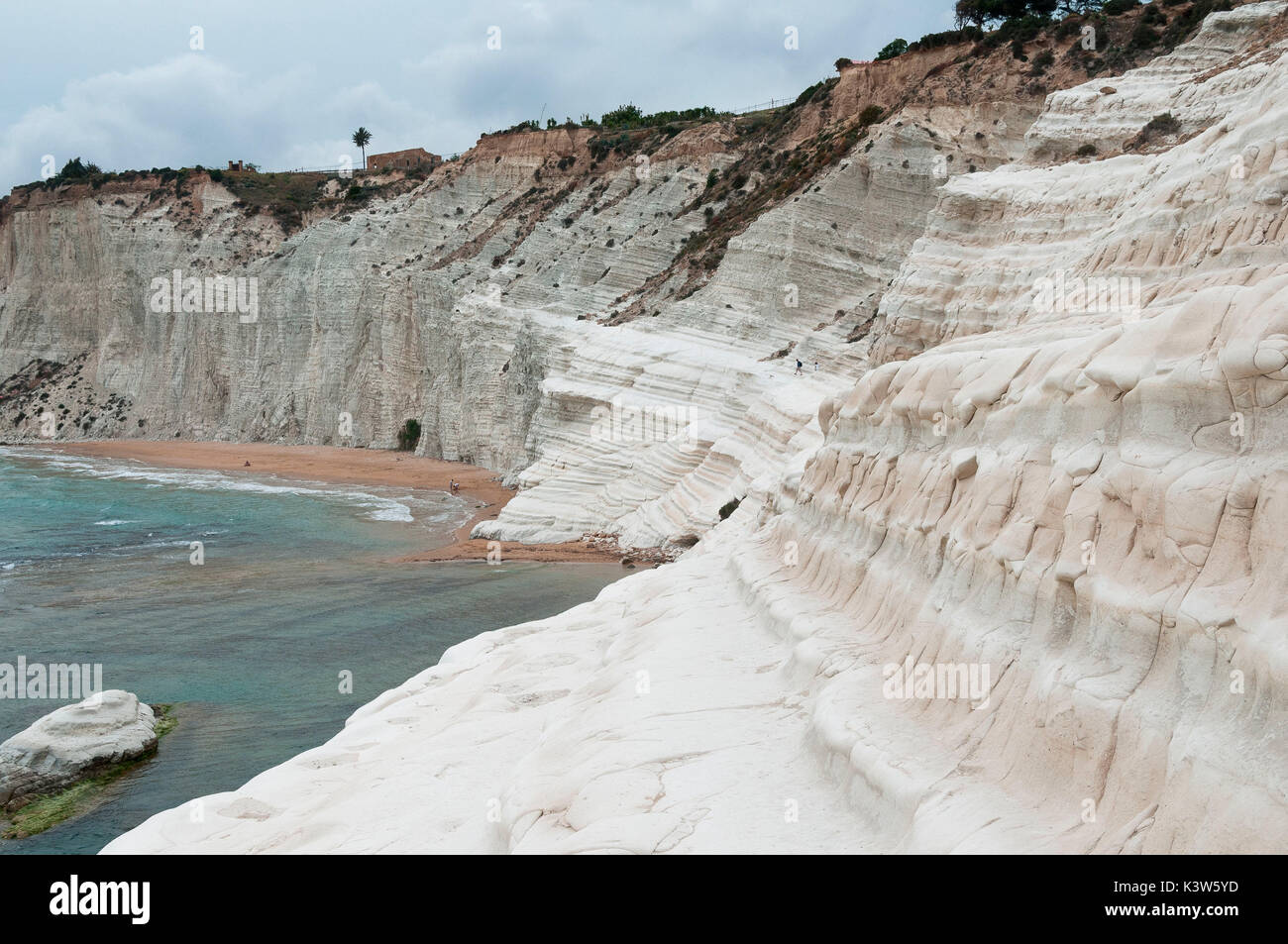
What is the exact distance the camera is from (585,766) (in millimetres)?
6488

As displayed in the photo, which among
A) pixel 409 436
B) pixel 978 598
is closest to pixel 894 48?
pixel 409 436

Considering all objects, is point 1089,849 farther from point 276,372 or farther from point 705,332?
point 276,372

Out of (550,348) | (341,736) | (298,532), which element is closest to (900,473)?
(341,736)

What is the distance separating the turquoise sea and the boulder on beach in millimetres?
409

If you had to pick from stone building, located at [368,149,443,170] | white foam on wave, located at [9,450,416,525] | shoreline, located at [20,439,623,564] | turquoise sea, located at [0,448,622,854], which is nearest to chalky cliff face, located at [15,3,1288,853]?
turquoise sea, located at [0,448,622,854]

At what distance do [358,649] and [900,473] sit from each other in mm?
10982

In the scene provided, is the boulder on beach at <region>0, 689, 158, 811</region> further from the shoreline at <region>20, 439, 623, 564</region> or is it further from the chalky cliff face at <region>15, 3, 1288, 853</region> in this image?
the shoreline at <region>20, 439, 623, 564</region>

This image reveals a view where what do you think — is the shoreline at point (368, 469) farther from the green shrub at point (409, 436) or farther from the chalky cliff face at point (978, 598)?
the chalky cliff face at point (978, 598)

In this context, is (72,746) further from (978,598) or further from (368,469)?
(368,469)

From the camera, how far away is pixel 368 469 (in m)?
45.7

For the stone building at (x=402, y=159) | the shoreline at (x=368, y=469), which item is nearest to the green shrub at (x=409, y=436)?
the shoreline at (x=368, y=469)

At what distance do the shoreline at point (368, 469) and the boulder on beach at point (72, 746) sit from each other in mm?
11901

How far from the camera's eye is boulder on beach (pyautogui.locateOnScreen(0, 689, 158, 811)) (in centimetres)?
1123

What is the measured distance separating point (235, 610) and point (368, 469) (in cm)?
2682
